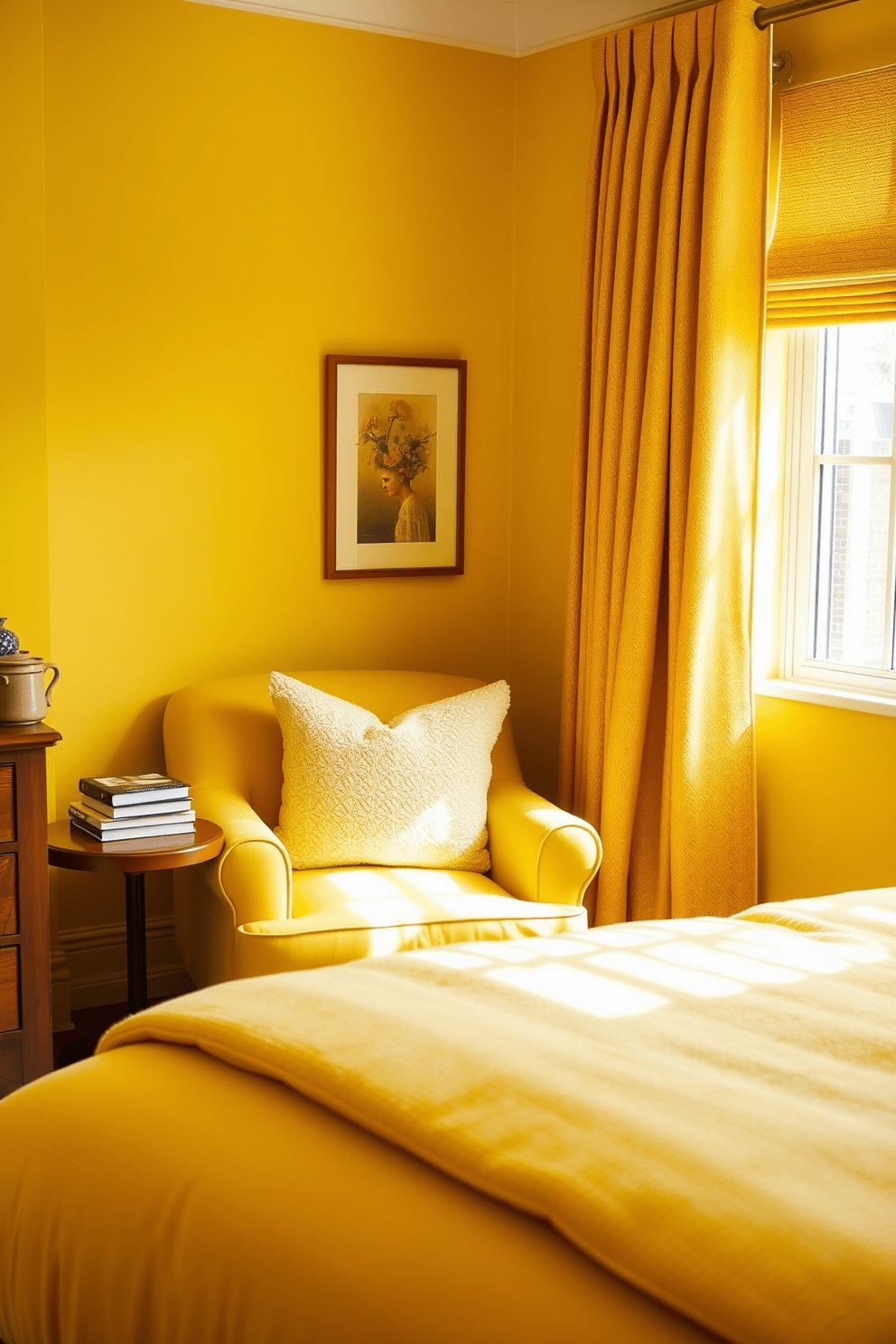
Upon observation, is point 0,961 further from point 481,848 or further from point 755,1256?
point 755,1256

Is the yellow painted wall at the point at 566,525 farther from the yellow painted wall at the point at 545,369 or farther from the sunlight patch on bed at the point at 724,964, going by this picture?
the sunlight patch on bed at the point at 724,964

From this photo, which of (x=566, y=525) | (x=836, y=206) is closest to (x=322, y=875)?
(x=566, y=525)

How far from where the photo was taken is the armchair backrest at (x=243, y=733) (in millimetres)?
3453

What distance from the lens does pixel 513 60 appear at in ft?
13.1

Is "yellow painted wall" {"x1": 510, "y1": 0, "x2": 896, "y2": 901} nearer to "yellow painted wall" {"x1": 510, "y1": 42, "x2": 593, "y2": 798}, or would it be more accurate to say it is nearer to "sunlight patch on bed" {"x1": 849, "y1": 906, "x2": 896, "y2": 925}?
"yellow painted wall" {"x1": 510, "y1": 42, "x2": 593, "y2": 798}

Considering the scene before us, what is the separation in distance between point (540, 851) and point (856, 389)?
1.37 metres

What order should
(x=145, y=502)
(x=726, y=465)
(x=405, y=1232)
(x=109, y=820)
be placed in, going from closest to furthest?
(x=405, y=1232) < (x=109, y=820) < (x=726, y=465) < (x=145, y=502)

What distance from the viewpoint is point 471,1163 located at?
4.25 ft

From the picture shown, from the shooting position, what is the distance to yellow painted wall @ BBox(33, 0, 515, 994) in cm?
344

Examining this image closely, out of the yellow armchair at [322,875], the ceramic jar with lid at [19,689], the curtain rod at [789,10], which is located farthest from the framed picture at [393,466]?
the curtain rod at [789,10]

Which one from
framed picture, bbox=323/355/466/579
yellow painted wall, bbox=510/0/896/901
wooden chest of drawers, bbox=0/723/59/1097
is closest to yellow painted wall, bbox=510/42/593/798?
yellow painted wall, bbox=510/0/896/901

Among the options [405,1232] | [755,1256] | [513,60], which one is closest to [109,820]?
[405,1232]

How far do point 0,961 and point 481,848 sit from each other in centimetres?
118

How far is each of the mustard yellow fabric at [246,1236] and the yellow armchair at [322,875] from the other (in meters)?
1.19
